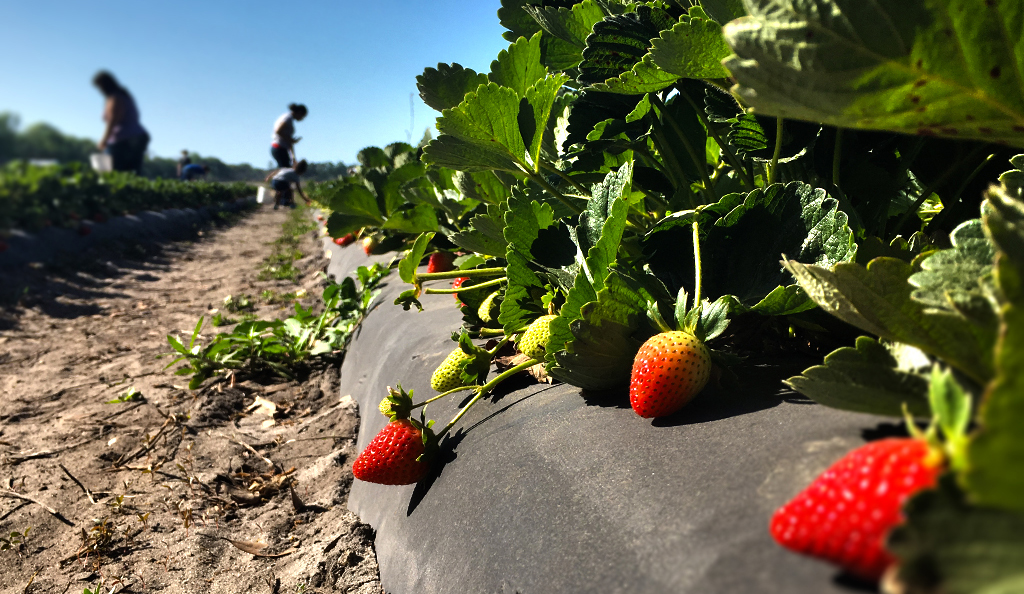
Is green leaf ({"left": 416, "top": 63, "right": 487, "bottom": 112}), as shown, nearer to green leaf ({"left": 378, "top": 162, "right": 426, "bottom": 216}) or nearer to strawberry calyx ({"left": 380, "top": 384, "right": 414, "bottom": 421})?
strawberry calyx ({"left": 380, "top": 384, "right": 414, "bottom": 421})

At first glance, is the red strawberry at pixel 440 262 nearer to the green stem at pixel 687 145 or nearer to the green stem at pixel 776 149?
the green stem at pixel 687 145

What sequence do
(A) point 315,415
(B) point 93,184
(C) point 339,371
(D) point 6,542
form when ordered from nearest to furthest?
(D) point 6,542 < (A) point 315,415 < (C) point 339,371 < (B) point 93,184

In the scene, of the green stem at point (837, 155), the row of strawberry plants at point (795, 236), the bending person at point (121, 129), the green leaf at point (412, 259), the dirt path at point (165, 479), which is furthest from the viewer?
the bending person at point (121, 129)

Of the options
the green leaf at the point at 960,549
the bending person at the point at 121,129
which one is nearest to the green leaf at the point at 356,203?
the green leaf at the point at 960,549

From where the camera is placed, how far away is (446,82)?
141cm

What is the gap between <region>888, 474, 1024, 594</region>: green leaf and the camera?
1.08ft

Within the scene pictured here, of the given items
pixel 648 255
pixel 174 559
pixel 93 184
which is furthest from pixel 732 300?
pixel 93 184

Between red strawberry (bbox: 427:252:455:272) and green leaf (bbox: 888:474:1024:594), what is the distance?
7.78ft

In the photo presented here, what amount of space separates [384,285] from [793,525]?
10.2ft

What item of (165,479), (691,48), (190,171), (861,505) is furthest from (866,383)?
(190,171)

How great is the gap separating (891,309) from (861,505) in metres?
0.25

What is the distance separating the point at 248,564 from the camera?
1.65 metres

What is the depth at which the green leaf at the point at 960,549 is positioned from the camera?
33 cm

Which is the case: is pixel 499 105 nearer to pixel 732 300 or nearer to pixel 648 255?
pixel 648 255
